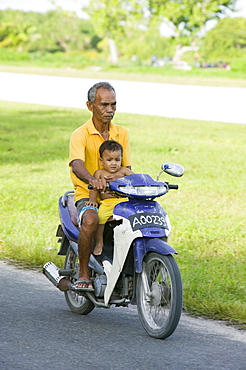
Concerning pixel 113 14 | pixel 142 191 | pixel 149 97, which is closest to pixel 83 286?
pixel 142 191

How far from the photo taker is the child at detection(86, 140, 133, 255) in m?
4.87

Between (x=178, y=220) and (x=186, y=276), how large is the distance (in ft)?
7.62

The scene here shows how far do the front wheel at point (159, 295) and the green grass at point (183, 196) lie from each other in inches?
33.5

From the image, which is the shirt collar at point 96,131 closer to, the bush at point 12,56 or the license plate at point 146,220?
the license plate at point 146,220

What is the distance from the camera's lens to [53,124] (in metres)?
20.0

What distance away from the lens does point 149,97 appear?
27.0 m

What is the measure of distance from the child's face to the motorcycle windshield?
9.1 inches

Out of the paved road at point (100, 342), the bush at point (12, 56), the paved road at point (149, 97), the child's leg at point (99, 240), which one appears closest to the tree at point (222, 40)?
the bush at point (12, 56)

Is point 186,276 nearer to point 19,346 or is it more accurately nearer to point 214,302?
point 214,302

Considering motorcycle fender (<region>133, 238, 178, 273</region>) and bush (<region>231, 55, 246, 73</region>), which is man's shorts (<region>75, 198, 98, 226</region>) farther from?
bush (<region>231, 55, 246, 73</region>)

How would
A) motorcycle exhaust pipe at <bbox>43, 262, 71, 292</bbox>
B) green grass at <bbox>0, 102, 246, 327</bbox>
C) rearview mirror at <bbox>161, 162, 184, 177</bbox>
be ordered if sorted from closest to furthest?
rearview mirror at <bbox>161, 162, 184, 177</bbox>
motorcycle exhaust pipe at <bbox>43, 262, 71, 292</bbox>
green grass at <bbox>0, 102, 246, 327</bbox>

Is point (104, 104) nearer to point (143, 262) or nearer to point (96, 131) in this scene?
point (96, 131)

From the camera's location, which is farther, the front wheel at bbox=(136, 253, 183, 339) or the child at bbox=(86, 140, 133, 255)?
the child at bbox=(86, 140, 133, 255)

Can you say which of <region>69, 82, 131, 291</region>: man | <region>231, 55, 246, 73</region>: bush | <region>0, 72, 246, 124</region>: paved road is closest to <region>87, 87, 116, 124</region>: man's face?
<region>69, 82, 131, 291</region>: man
